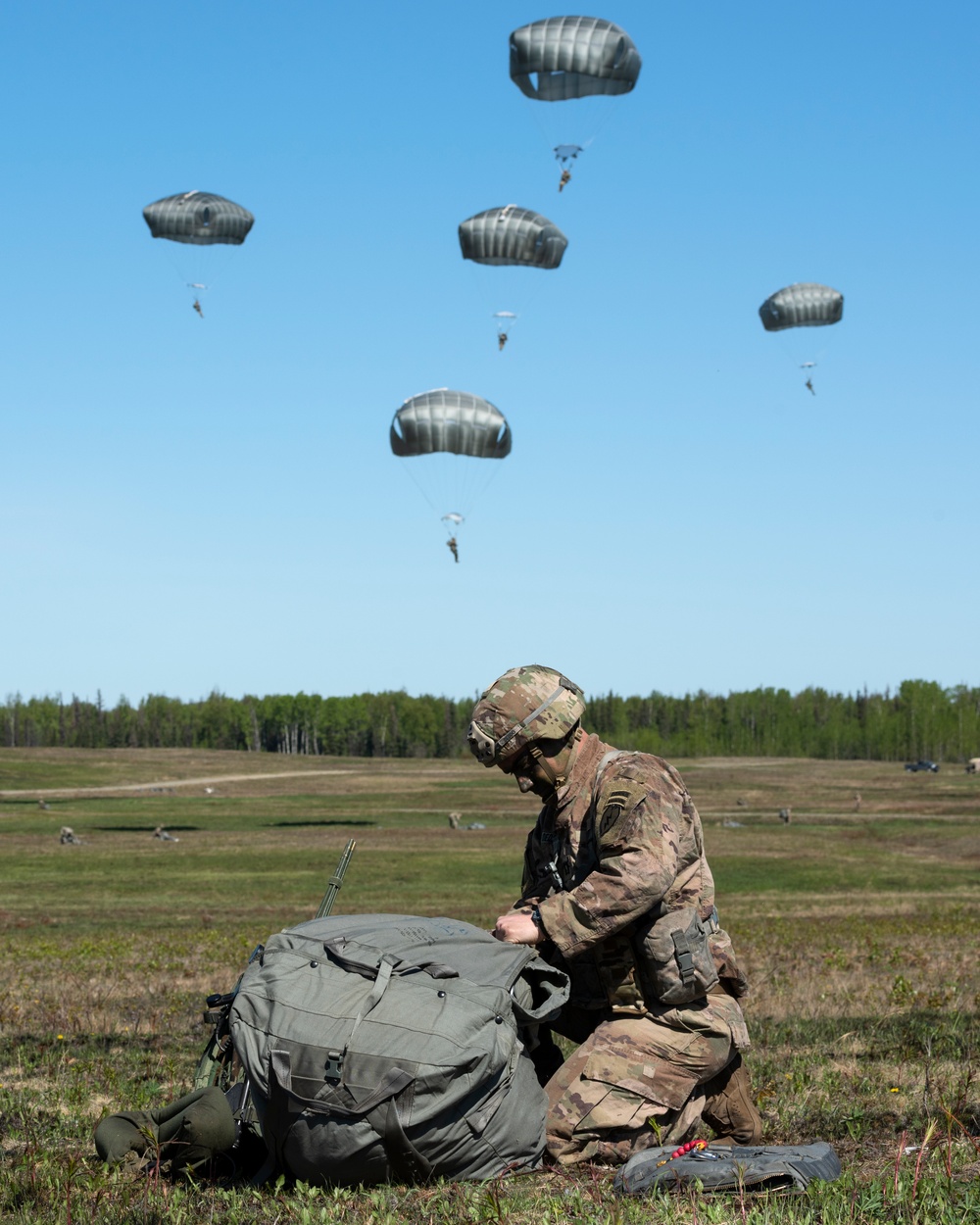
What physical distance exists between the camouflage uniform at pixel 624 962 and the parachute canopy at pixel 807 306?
59.8 metres

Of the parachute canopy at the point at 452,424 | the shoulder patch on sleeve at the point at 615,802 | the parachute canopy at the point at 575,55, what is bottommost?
the shoulder patch on sleeve at the point at 615,802

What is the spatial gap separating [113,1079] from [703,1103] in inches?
140

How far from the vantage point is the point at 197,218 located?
54688mm

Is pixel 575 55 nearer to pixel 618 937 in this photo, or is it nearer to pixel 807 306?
pixel 807 306

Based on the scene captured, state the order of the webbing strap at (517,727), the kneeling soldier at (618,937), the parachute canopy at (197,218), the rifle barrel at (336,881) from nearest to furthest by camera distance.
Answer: the kneeling soldier at (618,937) < the webbing strap at (517,727) < the rifle barrel at (336,881) < the parachute canopy at (197,218)

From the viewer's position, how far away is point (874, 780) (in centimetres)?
11288

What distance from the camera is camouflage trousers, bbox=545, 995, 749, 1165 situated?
5625 mm

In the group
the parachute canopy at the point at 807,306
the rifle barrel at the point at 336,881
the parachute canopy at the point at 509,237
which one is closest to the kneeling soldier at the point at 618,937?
the rifle barrel at the point at 336,881

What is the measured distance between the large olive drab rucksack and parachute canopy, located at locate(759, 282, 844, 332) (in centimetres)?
6080

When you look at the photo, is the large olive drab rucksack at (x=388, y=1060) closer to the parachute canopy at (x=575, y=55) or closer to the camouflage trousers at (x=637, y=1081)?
the camouflage trousers at (x=637, y=1081)

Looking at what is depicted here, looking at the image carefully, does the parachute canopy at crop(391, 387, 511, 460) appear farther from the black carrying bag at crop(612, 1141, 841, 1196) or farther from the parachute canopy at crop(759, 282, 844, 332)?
the black carrying bag at crop(612, 1141, 841, 1196)

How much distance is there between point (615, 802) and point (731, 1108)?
5.28 ft

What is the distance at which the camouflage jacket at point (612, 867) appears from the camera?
5.76 metres

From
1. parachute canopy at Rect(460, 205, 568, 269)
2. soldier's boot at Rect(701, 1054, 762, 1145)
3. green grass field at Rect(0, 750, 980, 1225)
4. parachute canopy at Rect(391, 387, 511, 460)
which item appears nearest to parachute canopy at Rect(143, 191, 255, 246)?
parachute canopy at Rect(460, 205, 568, 269)
